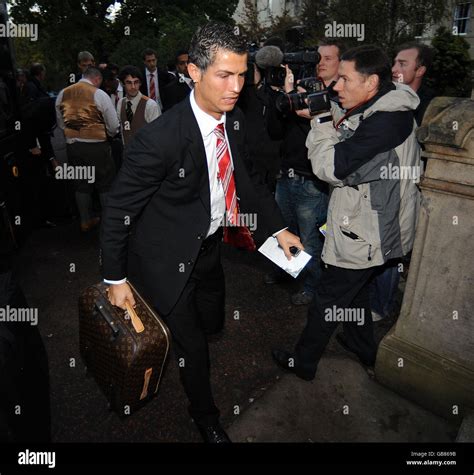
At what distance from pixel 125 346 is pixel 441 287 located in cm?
179

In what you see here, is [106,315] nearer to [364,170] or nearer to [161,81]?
[364,170]

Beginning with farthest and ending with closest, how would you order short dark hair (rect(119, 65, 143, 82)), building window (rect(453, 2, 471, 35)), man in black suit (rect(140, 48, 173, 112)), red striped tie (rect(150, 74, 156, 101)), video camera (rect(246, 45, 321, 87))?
building window (rect(453, 2, 471, 35))
red striped tie (rect(150, 74, 156, 101))
man in black suit (rect(140, 48, 173, 112))
short dark hair (rect(119, 65, 143, 82))
video camera (rect(246, 45, 321, 87))

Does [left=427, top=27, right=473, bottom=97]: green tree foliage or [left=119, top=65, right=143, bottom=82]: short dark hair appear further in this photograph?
[left=427, top=27, right=473, bottom=97]: green tree foliage

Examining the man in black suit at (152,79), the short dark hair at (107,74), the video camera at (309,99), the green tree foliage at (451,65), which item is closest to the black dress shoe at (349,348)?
the video camera at (309,99)

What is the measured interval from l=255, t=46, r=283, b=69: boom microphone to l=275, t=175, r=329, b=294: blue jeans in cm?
93

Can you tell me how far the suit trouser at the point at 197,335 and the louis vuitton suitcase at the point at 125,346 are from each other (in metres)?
0.12

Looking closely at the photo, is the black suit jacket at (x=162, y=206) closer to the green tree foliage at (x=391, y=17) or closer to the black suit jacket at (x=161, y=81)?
the black suit jacket at (x=161, y=81)

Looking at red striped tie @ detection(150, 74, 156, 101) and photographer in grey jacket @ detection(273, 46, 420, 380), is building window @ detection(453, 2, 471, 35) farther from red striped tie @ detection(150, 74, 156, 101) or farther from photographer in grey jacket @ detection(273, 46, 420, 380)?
photographer in grey jacket @ detection(273, 46, 420, 380)

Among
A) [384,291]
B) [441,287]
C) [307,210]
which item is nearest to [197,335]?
[441,287]

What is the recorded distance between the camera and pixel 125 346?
2.21 meters

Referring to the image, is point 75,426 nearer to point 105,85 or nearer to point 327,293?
point 327,293

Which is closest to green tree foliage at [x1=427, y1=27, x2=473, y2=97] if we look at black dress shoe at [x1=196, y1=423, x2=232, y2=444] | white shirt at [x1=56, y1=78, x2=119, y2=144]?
white shirt at [x1=56, y1=78, x2=119, y2=144]

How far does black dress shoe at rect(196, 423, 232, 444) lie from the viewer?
2.53m

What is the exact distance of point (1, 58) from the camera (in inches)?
179
